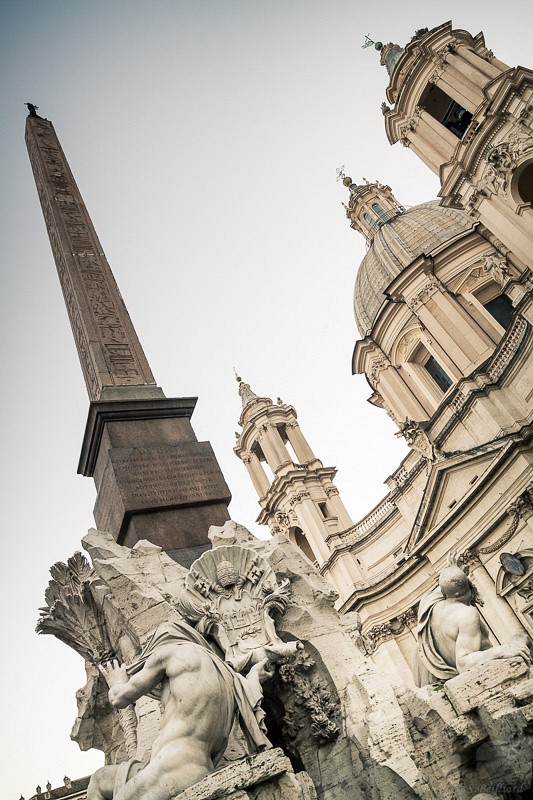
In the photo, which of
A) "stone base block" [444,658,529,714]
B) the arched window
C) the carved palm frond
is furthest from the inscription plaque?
the arched window

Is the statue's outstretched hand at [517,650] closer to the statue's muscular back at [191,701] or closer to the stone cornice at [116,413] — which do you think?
the statue's muscular back at [191,701]

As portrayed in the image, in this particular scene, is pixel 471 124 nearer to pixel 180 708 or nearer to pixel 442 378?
pixel 442 378

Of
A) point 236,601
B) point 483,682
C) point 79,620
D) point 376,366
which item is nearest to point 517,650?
point 483,682

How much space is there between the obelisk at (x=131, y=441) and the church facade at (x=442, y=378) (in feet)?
33.6

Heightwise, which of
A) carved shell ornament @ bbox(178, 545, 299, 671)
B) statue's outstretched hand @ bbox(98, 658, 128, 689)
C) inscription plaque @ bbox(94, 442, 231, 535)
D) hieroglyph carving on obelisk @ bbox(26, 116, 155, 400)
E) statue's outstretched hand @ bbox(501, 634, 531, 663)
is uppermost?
hieroglyph carving on obelisk @ bbox(26, 116, 155, 400)

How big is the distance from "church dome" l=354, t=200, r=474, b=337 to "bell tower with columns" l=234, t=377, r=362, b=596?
22.4 feet

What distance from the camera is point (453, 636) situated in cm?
506

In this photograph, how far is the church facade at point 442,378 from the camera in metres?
18.2

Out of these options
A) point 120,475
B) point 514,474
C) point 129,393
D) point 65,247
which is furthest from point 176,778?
point 514,474

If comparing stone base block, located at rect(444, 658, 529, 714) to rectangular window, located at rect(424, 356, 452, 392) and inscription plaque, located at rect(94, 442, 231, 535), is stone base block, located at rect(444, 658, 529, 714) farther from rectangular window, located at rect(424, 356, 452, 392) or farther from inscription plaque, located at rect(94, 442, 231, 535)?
rectangular window, located at rect(424, 356, 452, 392)

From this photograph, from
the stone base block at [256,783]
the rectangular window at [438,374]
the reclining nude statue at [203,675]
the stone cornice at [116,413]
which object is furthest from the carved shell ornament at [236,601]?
the rectangular window at [438,374]

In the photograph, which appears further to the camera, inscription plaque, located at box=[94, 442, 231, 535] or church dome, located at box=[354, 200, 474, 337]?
church dome, located at box=[354, 200, 474, 337]

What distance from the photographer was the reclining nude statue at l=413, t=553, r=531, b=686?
186 inches

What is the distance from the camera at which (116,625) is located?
5.61 m
